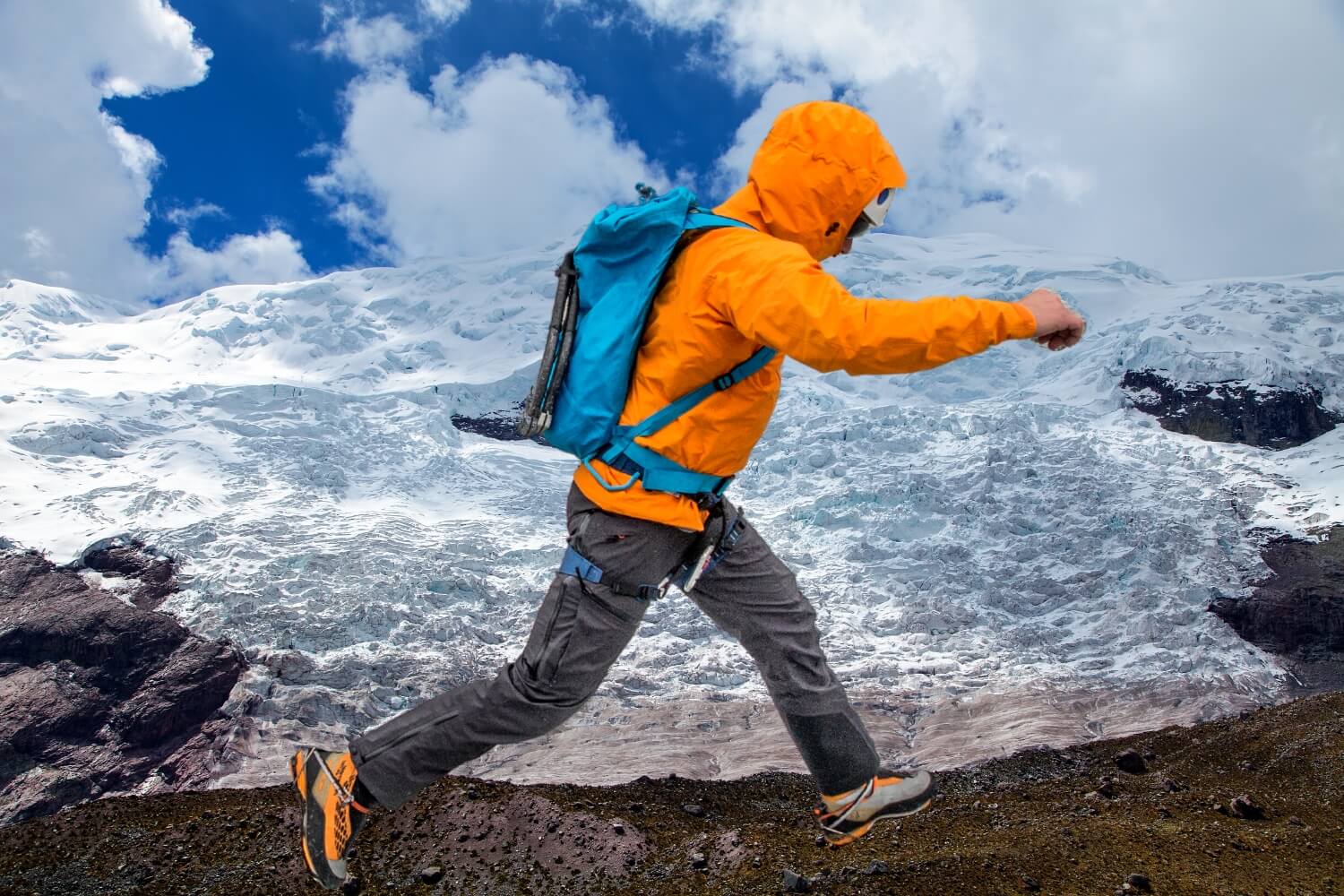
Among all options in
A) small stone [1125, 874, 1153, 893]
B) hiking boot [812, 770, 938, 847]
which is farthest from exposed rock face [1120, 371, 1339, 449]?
hiking boot [812, 770, 938, 847]

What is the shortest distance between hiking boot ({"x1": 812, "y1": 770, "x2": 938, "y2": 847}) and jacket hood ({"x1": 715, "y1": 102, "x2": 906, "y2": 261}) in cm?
171

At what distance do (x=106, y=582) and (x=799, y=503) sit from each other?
39855mm

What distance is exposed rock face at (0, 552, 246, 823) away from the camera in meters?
46.5

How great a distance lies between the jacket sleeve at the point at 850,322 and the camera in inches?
84.5

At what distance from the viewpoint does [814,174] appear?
2658 mm

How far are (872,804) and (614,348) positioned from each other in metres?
1.66

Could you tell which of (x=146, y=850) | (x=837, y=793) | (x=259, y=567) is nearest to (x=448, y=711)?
(x=837, y=793)

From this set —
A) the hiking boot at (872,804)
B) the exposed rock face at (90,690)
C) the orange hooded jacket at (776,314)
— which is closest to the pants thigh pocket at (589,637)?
the orange hooded jacket at (776,314)

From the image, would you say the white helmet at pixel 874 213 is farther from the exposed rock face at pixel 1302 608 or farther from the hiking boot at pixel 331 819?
the exposed rock face at pixel 1302 608

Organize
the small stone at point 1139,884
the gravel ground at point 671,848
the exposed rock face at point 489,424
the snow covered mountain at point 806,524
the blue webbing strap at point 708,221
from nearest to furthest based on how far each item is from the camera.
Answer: the blue webbing strap at point 708,221 → the small stone at point 1139,884 → the gravel ground at point 671,848 → the snow covered mountain at point 806,524 → the exposed rock face at point 489,424

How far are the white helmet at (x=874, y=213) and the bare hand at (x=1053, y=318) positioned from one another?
0.60 m

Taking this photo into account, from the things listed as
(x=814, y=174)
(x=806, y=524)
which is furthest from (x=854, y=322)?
(x=806, y=524)

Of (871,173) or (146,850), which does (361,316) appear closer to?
(146,850)

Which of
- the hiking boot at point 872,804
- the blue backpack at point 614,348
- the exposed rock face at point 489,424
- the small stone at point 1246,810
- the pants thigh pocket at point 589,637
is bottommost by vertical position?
the small stone at point 1246,810
